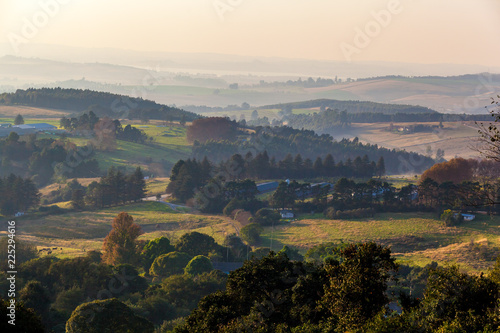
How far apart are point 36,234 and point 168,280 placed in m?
36.2

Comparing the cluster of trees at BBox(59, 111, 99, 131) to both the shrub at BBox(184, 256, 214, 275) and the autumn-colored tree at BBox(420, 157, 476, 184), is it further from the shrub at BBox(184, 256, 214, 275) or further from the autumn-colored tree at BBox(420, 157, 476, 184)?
the shrub at BBox(184, 256, 214, 275)

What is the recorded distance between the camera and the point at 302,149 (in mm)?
178250

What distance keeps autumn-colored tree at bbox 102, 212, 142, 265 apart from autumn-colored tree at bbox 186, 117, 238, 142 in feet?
346

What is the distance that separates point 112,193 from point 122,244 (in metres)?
34.7

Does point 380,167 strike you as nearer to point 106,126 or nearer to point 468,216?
point 468,216

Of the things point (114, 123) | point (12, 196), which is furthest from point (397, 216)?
point (114, 123)

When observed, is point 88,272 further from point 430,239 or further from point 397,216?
point 397,216

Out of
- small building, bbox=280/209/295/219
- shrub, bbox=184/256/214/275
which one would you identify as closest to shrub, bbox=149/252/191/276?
shrub, bbox=184/256/214/275

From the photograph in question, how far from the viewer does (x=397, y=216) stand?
80562 millimetres

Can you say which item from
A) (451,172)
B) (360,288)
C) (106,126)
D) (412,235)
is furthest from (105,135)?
(360,288)

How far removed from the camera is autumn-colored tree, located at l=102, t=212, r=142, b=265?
61781 millimetres

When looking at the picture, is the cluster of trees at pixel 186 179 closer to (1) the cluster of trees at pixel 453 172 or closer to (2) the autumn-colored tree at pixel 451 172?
(1) the cluster of trees at pixel 453 172

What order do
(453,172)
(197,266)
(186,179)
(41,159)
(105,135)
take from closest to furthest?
(197,266) → (186,179) → (453,172) → (41,159) → (105,135)

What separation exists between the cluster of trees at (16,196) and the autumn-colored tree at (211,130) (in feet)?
252
